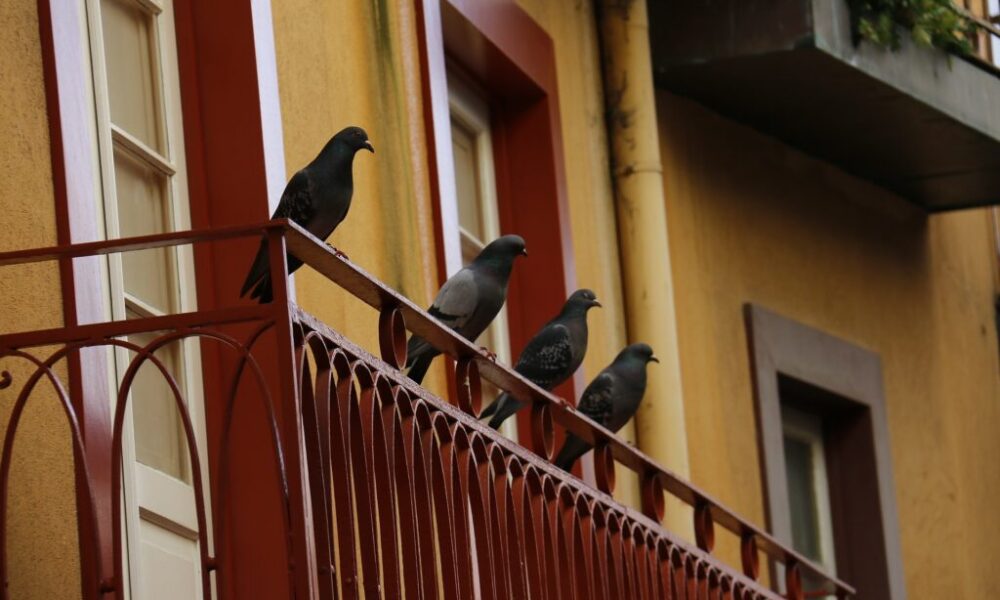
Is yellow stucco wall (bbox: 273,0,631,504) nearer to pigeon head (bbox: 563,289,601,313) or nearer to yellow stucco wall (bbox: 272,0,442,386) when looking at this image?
yellow stucco wall (bbox: 272,0,442,386)

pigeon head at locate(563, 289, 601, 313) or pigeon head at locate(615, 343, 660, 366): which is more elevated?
pigeon head at locate(563, 289, 601, 313)

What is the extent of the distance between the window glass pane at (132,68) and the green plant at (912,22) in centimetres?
416

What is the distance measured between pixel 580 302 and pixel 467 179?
797 mm

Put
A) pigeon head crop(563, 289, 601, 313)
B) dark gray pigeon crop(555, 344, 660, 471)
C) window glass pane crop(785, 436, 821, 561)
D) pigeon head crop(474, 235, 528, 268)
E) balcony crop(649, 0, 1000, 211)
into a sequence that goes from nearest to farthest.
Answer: pigeon head crop(474, 235, 528, 268)
pigeon head crop(563, 289, 601, 313)
dark gray pigeon crop(555, 344, 660, 471)
balcony crop(649, 0, 1000, 211)
window glass pane crop(785, 436, 821, 561)

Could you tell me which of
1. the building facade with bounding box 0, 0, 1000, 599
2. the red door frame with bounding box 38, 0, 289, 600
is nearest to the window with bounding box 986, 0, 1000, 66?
the building facade with bounding box 0, 0, 1000, 599

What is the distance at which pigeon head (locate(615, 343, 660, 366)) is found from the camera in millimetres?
8281

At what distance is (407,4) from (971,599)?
514cm

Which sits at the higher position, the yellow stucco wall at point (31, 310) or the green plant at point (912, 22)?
the green plant at point (912, 22)

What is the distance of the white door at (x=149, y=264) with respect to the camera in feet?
18.6

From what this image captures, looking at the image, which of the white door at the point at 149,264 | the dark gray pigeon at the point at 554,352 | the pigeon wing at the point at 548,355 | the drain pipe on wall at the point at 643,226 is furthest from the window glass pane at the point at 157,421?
the drain pipe on wall at the point at 643,226

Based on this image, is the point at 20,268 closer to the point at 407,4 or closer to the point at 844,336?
the point at 407,4

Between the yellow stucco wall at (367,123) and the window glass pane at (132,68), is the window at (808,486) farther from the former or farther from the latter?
the window glass pane at (132,68)

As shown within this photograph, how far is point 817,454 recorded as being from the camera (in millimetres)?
10953

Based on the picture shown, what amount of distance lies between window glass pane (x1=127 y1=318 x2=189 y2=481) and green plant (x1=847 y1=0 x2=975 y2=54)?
4503mm
